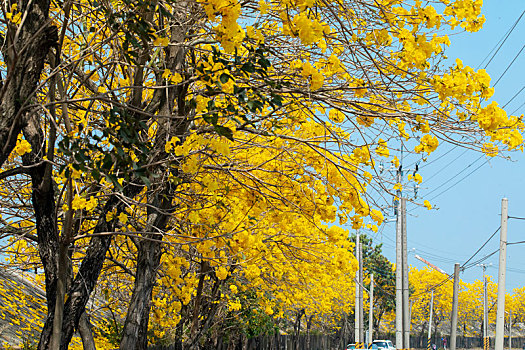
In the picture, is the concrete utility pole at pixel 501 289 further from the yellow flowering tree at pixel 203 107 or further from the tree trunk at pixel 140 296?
the tree trunk at pixel 140 296

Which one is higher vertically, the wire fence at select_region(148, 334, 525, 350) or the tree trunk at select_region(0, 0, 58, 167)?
the tree trunk at select_region(0, 0, 58, 167)

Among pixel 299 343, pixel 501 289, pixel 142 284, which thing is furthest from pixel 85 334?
pixel 299 343

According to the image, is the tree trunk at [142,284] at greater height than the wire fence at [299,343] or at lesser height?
greater

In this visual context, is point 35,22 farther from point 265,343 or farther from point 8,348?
point 265,343

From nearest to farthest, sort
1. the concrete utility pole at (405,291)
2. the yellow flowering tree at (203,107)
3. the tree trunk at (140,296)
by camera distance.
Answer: the yellow flowering tree at (203,107) → the tree trunk at (140,296) → the concrete utility pole at (405,291)

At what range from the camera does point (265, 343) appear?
124 feet

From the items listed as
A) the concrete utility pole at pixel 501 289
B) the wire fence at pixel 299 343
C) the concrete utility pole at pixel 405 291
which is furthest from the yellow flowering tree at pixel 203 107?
the concrete utility pole at pixel 405 291

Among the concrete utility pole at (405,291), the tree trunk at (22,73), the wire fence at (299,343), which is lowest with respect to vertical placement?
the wire fence at (299,343)

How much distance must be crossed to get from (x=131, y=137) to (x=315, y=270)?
20.7 ft

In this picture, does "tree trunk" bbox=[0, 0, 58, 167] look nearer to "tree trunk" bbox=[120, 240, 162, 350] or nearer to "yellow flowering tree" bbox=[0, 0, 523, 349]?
"yellow flowering tree" bbox=[0, 0, 523, 349]

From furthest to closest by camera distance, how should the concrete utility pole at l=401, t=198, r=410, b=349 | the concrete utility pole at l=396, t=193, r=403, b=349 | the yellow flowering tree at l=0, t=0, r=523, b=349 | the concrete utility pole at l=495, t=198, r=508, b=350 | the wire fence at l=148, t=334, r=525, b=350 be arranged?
the wire fence at l=148, t=334, r=525, b=350, the concrete utility pole at l=401, t=198, r=410, b=349, the concrete utility pole at l=396, t=193, r=403, b=349, the concrete utility pole at l=495, t=198, r=508, b=350, the yellow flowering tree at l=0, t=0, r=523, b=349

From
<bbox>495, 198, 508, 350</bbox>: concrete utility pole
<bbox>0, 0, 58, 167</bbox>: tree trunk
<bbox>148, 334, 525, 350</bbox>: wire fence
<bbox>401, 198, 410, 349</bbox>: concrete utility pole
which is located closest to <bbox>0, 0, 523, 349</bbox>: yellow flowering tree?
<bbox>0, 0, 58, 167</bbox>: tree trunk

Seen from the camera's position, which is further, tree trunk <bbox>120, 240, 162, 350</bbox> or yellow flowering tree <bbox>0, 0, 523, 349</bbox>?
tree trunk <bbox>120, 240, 162, 350</bbox>

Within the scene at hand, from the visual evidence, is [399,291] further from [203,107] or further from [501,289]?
[203,107]
